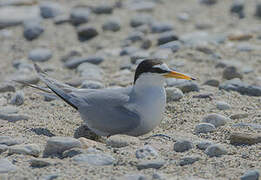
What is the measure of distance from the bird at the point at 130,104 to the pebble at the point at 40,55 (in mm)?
2560

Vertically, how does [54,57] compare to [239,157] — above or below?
below

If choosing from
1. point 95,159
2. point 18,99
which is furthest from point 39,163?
point 18,99

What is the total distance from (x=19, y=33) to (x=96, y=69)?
1.97 metres

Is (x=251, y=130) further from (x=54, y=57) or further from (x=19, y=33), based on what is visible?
(x=19, y=33)

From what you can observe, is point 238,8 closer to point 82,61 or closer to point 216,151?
point 82,61

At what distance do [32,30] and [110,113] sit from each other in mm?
3657

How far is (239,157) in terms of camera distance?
4.06 metres

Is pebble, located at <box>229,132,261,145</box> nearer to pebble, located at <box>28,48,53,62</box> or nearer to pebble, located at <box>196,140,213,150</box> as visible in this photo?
pebble, located at <box>196,140,213,150</box>

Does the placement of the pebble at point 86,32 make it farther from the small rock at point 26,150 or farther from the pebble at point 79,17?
the small rock at point 26,150

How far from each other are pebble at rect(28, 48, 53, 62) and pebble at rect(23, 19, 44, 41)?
20.5 inches

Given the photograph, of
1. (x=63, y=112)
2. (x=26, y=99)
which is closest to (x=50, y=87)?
(x=63, y=112)

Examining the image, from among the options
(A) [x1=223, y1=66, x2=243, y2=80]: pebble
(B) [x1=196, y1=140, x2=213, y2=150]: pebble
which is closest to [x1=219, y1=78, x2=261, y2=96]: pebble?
(A) [x1=223, y1=66, x2=243, y2=80]: pebble

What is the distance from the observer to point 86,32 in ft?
26.3

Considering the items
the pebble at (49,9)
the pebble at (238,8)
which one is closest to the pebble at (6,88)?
the pebble at (49,9)
